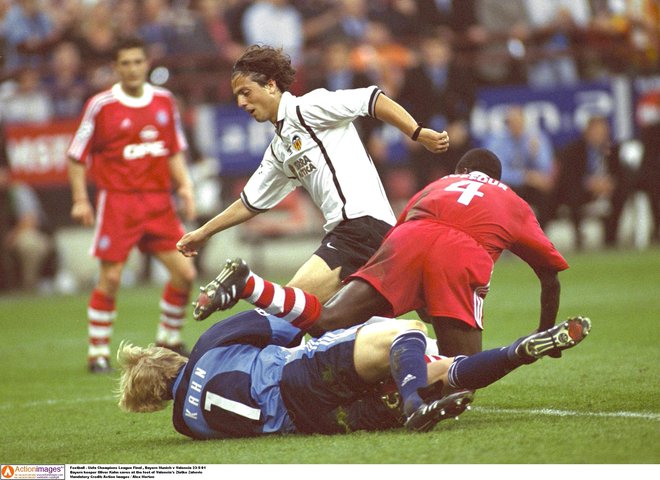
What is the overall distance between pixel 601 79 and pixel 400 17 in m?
3.28

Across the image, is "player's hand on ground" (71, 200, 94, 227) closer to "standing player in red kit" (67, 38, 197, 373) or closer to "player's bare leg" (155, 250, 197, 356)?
"standing player in red kit" (67, 38, 197, 373)

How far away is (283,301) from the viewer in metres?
6.39

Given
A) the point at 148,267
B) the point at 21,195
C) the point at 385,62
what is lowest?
the point at 148,267

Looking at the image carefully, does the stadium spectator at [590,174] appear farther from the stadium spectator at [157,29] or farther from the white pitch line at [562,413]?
the white pitch line at [562,413]

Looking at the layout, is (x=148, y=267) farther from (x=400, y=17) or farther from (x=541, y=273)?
(x=541, y=273)

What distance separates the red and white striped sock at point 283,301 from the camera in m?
6.30

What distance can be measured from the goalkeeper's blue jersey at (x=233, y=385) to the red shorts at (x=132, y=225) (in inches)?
153

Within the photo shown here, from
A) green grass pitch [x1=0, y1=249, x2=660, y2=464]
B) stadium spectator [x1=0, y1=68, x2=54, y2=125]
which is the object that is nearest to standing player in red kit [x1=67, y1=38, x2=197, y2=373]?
green grass pitch [x1=0, y1=249, x2=660, y2=464]

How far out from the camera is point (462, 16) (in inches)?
761

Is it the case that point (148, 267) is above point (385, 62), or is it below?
below

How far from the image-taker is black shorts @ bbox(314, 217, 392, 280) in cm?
748

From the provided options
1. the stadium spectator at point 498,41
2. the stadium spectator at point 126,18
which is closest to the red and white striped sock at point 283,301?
the stadium spectator at point 498,41

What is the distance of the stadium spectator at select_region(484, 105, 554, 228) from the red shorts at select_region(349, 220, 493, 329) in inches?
450

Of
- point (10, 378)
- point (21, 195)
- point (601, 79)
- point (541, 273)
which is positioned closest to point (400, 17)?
point (601, 79)
